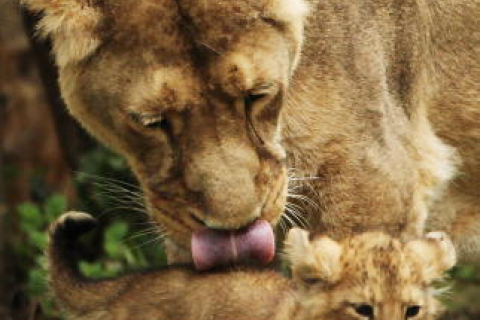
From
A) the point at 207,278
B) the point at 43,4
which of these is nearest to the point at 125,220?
the point at 207,278

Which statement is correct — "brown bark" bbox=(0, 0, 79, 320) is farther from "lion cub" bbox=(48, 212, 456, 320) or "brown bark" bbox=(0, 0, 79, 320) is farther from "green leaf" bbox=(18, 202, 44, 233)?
"lion cub" bbox=(48, 212, 456, 320)

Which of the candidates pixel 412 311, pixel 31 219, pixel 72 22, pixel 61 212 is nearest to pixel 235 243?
pixel 412 311

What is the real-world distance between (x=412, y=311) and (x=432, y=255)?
0.26 meters

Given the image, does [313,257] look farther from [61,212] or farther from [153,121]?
[61,212]

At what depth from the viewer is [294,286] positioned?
4391 millimetres

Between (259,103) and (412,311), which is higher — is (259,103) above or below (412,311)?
above

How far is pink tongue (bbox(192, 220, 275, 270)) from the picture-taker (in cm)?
411

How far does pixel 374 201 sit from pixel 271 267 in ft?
1.94

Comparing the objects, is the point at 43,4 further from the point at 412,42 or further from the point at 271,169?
the point at 412,42

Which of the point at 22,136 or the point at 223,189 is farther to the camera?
the point at 22,136

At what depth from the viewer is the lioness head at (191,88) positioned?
402 centimetres

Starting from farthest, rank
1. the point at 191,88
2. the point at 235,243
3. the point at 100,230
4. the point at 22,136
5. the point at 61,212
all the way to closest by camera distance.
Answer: the point at 22,136
the point at 100,230
the point at 61,212
the point at 235,243
the point at 191,88

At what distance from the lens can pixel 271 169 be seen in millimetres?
4195

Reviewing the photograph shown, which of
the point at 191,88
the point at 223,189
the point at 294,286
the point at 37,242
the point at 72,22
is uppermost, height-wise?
the point at 72,22
